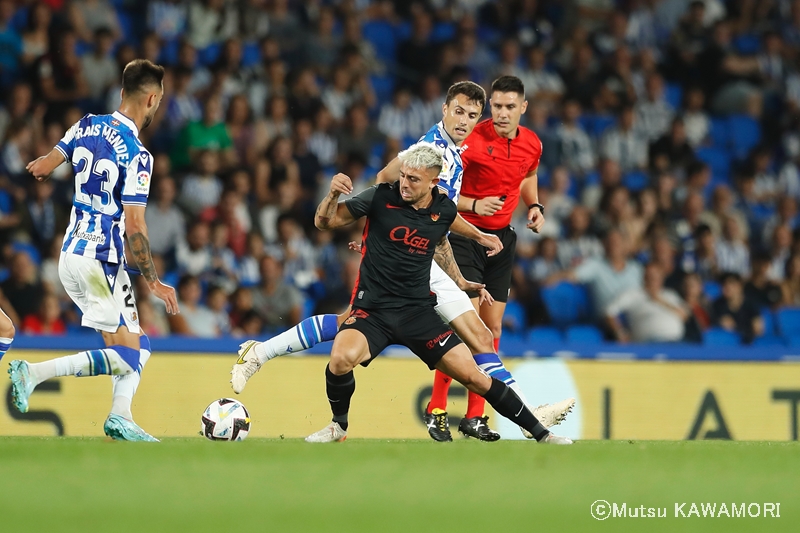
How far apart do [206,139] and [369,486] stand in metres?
8.72

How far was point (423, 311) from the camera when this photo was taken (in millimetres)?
7930

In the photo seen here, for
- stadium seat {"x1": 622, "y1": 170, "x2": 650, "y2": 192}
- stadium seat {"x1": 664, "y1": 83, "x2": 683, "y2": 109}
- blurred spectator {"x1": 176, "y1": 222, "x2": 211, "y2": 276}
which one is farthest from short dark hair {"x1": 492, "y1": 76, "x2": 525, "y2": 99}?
stadium seat {"x1": 664, "y1": 83, "x2": 683, "y2": 109}

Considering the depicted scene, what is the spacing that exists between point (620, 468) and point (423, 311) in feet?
5.84

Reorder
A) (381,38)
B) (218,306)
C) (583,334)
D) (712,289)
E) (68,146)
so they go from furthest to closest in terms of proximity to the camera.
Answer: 1. (381,38)
2. (712,289)
3. (583,334)
4. (218,306)
5. (68,146)

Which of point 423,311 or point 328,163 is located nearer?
point 423,311

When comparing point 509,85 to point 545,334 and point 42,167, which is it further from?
point 545,334

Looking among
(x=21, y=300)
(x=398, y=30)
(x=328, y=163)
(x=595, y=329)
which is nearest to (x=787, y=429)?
(x=595, y=329)

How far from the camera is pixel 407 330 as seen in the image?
783 centimetres

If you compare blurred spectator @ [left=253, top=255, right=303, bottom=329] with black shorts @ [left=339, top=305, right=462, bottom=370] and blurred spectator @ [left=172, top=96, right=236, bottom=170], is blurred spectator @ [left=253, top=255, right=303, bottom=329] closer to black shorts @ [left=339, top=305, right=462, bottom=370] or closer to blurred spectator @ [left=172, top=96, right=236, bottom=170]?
blurred spectator @ [left=172, top=96, right=236, bottom=170]

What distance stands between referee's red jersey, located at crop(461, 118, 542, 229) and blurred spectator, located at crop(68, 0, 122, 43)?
22.9 ft

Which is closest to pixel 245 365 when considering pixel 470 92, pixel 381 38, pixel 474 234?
pixel 474 234

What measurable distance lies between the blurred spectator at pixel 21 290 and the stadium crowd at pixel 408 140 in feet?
0.09

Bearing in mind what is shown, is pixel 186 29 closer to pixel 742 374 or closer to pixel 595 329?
pixel 595 329

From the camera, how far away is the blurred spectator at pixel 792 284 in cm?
1479
